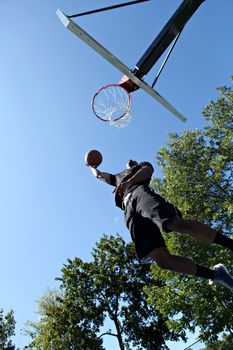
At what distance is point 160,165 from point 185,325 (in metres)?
11.3

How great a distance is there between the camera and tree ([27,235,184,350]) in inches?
1174

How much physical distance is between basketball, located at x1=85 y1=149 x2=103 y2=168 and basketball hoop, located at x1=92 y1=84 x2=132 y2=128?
2229mm

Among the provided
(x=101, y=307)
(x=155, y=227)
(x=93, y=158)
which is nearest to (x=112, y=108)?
(x=93, y=158)

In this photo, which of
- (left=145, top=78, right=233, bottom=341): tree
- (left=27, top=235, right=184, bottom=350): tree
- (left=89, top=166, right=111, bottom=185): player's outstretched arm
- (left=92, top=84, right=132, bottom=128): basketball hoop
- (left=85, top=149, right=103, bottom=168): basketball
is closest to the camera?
(left=89, top=166, right=111, bottom=185): player's outstretched arm

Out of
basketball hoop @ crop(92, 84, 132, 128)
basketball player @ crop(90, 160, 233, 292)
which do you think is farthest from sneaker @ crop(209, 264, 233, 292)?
basketball hoop @ crop(92, 84, 132, 128)

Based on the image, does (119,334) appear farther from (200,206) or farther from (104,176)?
(104,176)

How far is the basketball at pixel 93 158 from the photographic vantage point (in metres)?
6.21

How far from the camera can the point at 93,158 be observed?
20.4ft

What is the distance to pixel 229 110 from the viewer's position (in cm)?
2372

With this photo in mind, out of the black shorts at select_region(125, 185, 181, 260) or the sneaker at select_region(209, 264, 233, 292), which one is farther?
the black shorts at select_region(125, 185, 181, 260)

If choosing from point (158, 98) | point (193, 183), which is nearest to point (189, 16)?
point (158, 98)

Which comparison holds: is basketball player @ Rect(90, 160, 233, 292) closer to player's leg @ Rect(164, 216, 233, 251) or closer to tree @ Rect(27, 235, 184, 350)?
player's leg @ Rect(164, 216, 233, 251)

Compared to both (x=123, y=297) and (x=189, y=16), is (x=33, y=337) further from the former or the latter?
(x=189, y=16)

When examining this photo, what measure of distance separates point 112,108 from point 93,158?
100 inches
